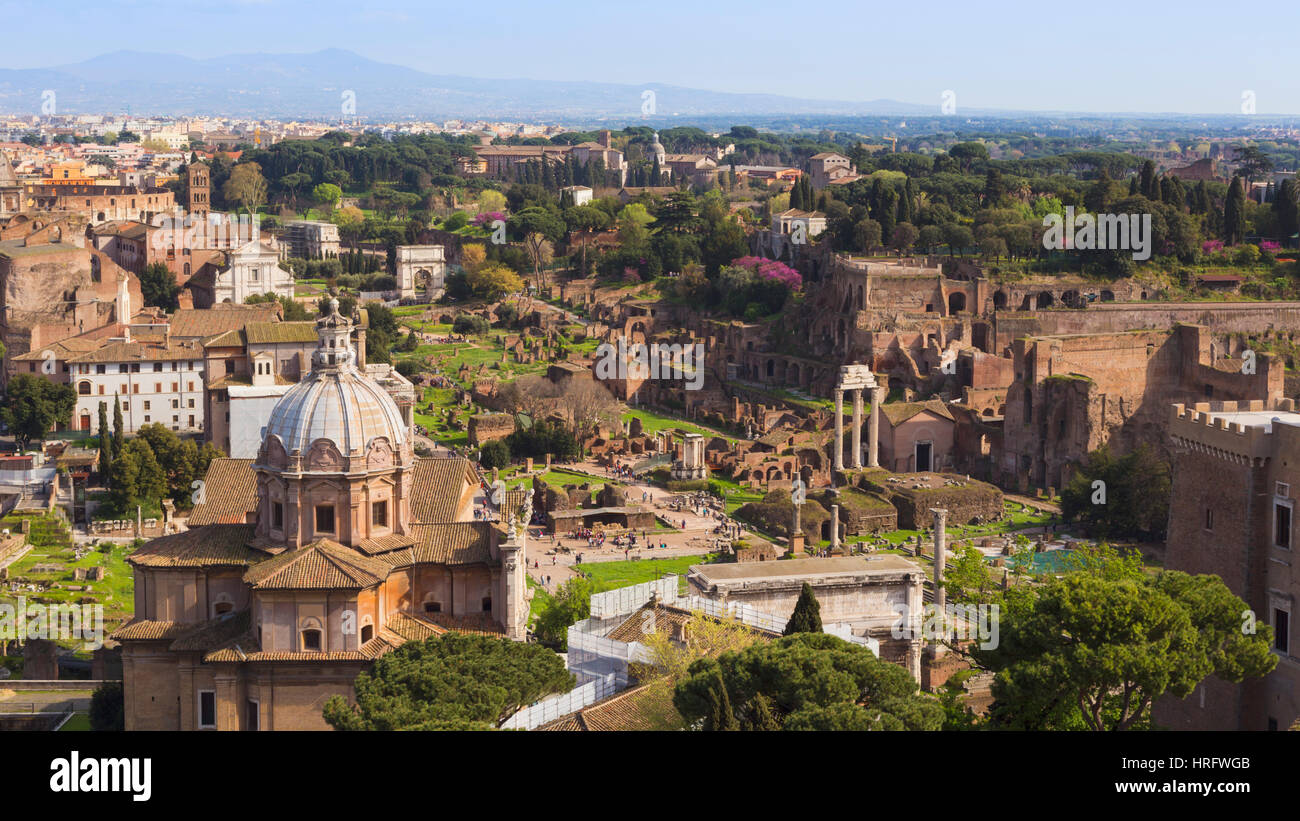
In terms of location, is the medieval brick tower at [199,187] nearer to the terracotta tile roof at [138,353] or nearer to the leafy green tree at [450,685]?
the terracotta tile roof at [138,353]

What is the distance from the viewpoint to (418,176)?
143 m

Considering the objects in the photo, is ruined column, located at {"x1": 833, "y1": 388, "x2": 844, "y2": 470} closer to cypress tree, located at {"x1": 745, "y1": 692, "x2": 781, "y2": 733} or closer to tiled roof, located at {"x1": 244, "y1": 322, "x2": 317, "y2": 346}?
tiled roof, located at {"x1": 244, "y1": 322, "x2": 317, "y2": 346}

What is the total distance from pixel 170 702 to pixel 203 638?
140cm

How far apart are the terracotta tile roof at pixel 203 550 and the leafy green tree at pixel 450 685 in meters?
4.55

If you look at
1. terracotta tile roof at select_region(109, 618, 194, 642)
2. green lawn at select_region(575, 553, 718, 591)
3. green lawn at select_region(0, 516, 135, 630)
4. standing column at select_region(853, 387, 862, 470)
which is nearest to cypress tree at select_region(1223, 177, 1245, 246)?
standing column at select_region(853, 387, 862, 470)

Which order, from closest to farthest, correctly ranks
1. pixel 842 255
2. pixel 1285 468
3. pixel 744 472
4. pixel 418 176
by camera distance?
pixel 1285 468 < pixel 744 472 < pixel 842 255 < pixel 418 176

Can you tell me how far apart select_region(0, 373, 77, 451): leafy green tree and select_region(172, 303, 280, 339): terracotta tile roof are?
16.8 ft

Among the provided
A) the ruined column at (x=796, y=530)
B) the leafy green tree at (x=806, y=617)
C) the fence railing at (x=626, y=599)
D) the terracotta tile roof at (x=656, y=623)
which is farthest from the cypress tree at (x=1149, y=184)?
the leafy green tree at (x=806, y=617)

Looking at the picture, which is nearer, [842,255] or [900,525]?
[900,525]

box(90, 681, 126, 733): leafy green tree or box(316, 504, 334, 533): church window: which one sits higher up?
box(316, 504, 334, 533): church window

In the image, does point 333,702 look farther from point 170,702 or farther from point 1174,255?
point 1174,255

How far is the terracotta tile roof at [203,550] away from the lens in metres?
29.1

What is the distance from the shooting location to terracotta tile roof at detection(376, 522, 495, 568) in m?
29.2
